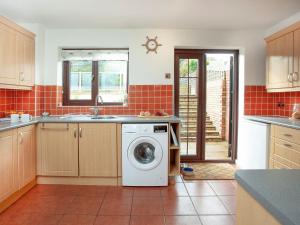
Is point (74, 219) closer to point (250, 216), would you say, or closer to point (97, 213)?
point (97, 213)

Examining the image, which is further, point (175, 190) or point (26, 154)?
point (175, 190)

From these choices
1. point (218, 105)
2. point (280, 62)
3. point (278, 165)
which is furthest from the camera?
point (218, 105)

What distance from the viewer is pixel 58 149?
3.36 meters

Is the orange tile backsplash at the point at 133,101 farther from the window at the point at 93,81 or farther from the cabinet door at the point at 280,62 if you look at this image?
the cabinet door at the point at 280,62

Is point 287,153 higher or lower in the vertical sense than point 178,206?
higher

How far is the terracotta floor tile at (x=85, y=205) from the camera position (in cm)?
264

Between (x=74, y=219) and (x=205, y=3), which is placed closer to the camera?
(x=74, y=219)

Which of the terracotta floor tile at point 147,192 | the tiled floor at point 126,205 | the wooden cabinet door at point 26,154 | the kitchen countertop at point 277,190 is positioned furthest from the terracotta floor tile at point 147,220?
the kitchen countertop at point 277,190

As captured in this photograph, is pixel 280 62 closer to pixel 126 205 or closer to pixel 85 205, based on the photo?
pixel 126 205

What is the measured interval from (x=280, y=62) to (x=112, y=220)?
2.87 meters

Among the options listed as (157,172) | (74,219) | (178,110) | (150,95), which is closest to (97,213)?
(74,219)

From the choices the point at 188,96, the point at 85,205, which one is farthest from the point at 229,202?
the point at 188,96

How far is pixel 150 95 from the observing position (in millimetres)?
4035

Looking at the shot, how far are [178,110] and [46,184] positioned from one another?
2.28 m
